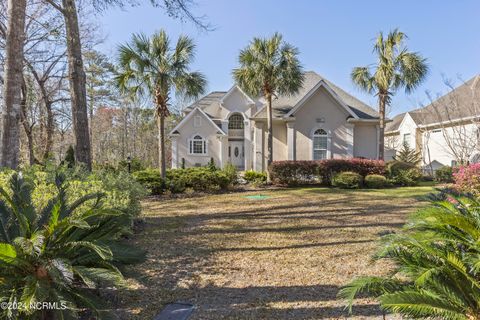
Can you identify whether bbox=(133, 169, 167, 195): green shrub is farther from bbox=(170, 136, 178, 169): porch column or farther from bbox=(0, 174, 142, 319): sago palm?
bbox=(0, 174, 142, 319): sago palm

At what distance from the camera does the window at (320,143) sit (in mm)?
18391

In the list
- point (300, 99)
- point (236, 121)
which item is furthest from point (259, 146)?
point (236, 121)

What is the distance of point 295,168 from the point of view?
1562 cm

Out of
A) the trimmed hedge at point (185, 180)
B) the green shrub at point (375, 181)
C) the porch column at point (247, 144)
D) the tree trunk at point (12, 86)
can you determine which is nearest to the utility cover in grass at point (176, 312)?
the tree trunk at point (12, 86)

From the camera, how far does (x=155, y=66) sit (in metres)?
13.4

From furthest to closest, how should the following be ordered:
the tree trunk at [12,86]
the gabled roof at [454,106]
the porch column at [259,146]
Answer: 1. the porch column at [259,146]
2. the gabled roof at [454,106]
3. the tree trunk at [12,86]

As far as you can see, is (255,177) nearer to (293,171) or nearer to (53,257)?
(293,171)

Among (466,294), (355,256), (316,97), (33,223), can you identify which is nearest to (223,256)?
(355,256)

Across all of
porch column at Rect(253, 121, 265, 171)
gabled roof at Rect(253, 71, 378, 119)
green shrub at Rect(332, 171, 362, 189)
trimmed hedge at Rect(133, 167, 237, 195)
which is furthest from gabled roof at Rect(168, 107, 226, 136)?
green shrub at Rect(332, 171, 362, 189)

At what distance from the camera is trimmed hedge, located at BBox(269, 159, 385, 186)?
15617mm

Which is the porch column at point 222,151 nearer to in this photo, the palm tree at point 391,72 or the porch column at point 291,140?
the porch column at point 291,140

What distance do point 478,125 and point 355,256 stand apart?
11553 millimetres

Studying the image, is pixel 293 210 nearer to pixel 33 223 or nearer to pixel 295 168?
pixel 295 168

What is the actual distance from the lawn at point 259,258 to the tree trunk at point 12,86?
3399 millimetres
